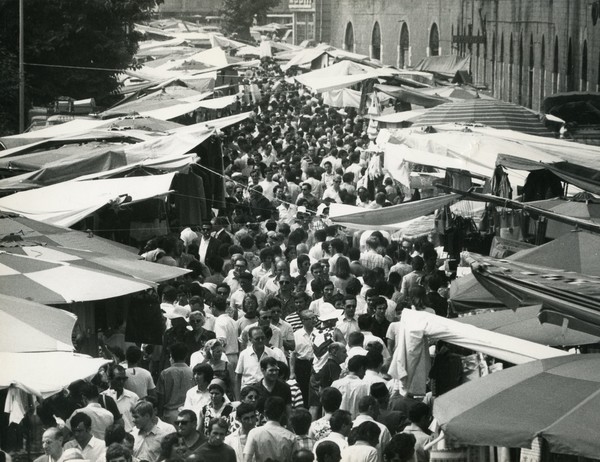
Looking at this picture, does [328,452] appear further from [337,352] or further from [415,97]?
[415,97]

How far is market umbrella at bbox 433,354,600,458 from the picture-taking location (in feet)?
21.6

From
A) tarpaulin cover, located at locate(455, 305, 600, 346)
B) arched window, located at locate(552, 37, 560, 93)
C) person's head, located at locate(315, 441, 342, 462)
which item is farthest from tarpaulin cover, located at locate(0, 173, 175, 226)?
arched window, located at locate(552, 37, 560, 93)

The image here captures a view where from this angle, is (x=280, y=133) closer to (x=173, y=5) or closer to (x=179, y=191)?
(x=179, y=191)

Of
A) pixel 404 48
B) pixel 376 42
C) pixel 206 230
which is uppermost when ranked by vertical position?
pixel 206 230

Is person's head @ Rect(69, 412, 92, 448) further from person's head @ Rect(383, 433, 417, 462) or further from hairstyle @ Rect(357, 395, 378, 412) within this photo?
person's head @ Rect(383, 433, 417, 462)

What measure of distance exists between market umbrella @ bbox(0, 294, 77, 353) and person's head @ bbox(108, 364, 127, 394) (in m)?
0.53

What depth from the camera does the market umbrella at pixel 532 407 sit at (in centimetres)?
658

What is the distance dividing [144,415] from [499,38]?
39.4 meters

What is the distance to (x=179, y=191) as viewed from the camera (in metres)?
17.5

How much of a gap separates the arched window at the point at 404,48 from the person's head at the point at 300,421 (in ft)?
188

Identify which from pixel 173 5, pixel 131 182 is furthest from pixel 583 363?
A: pixel 173 5

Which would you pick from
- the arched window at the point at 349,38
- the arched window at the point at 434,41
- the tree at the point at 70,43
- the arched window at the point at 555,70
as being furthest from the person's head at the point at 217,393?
the arched window at the point at 349,38

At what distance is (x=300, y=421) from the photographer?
870cm

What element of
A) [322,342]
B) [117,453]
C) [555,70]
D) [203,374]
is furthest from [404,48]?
[117,453]
